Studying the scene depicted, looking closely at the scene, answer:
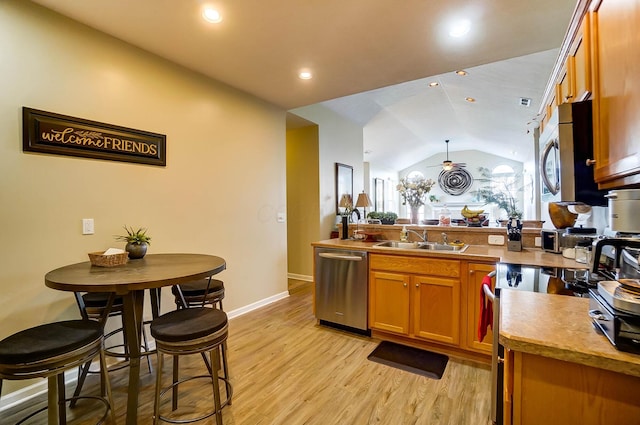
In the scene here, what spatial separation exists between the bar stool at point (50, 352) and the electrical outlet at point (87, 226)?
0.90 metres

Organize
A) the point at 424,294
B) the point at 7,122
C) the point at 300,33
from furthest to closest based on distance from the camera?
the point at 424,294, the point at 300,33, the point at 7,122

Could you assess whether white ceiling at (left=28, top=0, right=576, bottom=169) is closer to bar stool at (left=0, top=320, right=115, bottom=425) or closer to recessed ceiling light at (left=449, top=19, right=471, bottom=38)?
recessed ceiling light at (left=449, top=19, right=471, bottom=38)

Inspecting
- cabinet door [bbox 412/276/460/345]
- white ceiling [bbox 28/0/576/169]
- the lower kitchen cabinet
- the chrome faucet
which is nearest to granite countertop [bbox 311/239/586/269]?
cabinet door [bbox 412/276/460/345]

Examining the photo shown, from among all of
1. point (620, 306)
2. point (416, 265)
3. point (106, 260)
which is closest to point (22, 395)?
point (106, 260)

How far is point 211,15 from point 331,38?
923mm

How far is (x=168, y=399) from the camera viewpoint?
1946 mm

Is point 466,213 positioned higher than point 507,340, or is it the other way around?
point 466,213

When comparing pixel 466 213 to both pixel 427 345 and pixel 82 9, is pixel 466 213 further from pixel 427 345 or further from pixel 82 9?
pixel 82 9

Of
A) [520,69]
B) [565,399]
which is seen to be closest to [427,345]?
[565,399]

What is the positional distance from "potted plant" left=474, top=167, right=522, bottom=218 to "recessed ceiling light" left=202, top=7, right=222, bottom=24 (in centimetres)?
1025

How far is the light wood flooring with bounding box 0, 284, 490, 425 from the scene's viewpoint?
1782mm

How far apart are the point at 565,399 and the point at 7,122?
311 cm

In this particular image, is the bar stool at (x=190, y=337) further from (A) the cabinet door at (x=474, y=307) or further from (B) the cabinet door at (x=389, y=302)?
(A) the cabinet door at (x=474, y=307)

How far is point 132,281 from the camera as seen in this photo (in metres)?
A: 1.49
